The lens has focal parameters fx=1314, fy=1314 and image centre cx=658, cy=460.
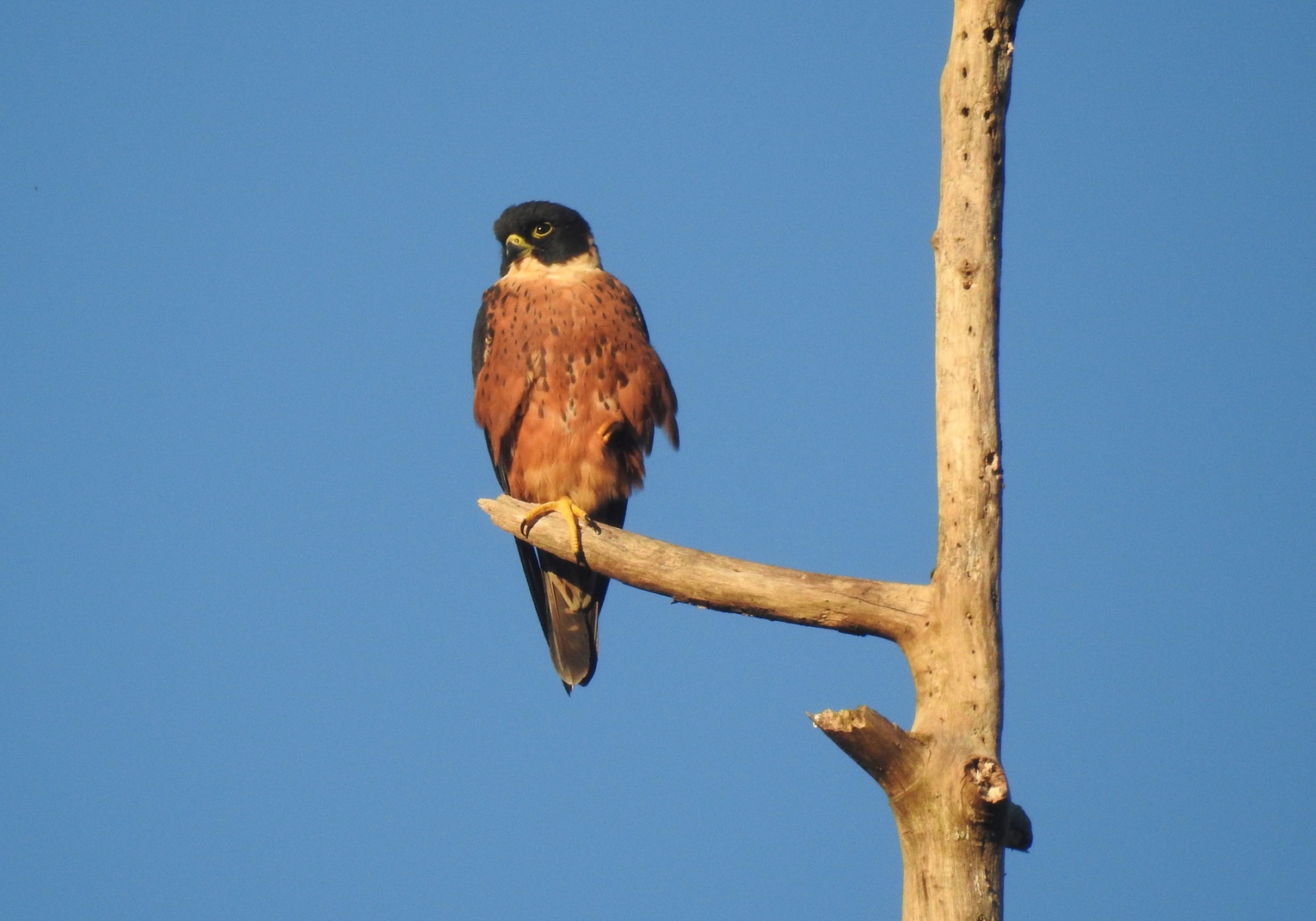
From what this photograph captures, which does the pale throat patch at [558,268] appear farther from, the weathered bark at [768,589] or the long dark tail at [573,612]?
the weathered bark at [768,589]

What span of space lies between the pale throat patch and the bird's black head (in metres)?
0.02

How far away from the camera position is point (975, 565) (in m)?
3.21

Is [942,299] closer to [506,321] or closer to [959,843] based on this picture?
[959,843]

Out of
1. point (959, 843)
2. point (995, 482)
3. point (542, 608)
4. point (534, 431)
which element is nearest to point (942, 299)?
point (995, 482)

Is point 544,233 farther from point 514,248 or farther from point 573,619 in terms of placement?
point 573,619

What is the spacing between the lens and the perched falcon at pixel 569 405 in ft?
15.0

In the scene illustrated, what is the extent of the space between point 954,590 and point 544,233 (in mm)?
2450

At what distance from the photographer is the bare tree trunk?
2994 millimetres

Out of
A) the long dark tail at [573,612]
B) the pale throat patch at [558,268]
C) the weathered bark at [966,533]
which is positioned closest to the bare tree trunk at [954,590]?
the weathered bark at [966,533]

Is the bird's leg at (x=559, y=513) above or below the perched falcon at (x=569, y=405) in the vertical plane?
below

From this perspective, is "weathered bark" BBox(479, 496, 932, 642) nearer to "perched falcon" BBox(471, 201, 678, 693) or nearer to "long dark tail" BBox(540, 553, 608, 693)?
"perched falcon" BBox(471, 201, 678, 693)

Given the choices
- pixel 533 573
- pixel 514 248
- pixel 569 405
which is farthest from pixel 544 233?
pixel 533 573

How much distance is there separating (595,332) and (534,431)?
41 cm

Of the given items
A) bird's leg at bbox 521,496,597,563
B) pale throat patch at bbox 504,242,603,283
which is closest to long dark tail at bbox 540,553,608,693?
bird's leg at bbox 521,496,597,563
